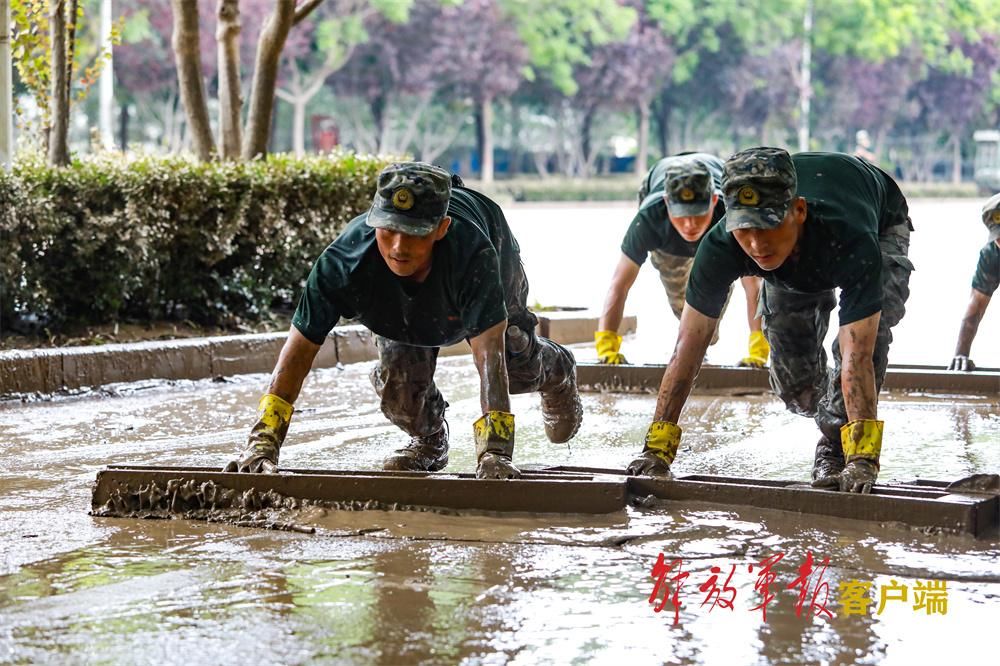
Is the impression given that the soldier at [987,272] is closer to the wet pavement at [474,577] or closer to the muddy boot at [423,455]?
the wet pavement at [474,577]

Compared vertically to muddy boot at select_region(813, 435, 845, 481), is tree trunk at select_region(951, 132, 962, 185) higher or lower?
higher

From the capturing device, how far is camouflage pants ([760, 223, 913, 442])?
218 inches

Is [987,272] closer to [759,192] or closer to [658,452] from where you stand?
[658,452]

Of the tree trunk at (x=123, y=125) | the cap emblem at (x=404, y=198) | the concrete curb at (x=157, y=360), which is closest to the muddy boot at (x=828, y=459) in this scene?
the cap emblem at (x=404, y=198)

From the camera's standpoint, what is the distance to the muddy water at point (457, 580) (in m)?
3.68

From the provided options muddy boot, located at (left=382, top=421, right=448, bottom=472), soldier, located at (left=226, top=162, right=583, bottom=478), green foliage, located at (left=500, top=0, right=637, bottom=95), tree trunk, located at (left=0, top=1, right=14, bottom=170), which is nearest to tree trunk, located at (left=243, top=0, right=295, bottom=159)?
tree trunk, located at (left=0, top=1, right=14, bottom=170)

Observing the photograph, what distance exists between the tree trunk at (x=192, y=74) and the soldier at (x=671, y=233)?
4.19 meters

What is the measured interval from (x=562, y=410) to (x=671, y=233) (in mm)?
2289

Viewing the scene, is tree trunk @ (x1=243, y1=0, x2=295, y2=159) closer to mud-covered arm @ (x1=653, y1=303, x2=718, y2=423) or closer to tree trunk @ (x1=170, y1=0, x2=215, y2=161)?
tree trunk @ (x1=170, y1=0, x2=215, y2=161)

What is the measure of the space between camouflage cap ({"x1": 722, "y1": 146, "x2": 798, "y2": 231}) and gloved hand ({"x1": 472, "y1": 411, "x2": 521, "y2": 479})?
1050 millimetres

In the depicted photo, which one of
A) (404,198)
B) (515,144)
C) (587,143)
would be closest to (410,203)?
(404,198)

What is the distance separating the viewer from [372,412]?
794 cm

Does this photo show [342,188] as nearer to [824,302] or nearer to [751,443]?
[751,443]

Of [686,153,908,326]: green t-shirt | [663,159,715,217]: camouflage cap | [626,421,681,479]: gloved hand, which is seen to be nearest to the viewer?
[686,153,908,326]: green t-shirt
